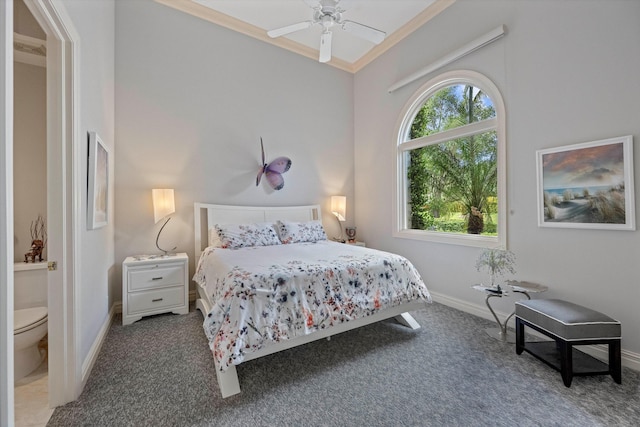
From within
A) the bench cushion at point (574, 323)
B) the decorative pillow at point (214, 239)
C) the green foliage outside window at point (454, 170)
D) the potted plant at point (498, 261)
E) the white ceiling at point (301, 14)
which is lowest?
the bench cushion at point (574, 323)

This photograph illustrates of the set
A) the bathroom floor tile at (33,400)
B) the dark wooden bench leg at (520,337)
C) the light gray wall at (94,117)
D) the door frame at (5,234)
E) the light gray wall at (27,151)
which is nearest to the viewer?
the door frame at (5,234)

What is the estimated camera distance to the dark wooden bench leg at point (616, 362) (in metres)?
1.77

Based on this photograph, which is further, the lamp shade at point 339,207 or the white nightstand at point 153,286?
the lamp shade at point 339,207

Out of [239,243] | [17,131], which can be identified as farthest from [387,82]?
[17,131]

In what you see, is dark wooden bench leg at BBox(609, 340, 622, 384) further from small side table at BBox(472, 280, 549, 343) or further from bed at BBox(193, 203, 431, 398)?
bed at BBox(193, 203, 431, 398)

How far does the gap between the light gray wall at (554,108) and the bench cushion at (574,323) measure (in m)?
0.42

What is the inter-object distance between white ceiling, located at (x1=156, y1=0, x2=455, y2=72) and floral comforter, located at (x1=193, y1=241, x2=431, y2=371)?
2.99 meters

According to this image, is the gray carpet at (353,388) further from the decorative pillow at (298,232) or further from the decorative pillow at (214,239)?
the decorative pillow at (298,232)

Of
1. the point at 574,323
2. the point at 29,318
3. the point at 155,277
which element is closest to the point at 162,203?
the point at 155,277

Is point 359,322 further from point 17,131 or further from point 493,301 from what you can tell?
point 17,131

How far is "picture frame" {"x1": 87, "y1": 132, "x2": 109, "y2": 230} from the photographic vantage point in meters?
1.93

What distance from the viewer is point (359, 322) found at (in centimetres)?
228

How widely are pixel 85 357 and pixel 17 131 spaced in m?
2.13

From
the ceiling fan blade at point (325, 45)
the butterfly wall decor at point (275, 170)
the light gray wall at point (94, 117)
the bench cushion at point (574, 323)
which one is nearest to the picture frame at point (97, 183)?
the light gray wall at point (94, 117)
